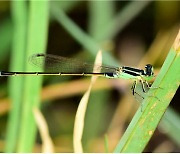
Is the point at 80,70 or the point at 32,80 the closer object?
the point at 32,80

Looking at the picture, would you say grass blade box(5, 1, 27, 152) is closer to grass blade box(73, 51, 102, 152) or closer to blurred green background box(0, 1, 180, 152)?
blurred green background box(0, 1, 180, 152)

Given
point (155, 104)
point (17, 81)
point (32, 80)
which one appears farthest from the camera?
point (17, 81)

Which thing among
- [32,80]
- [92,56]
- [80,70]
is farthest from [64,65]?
[32,80]

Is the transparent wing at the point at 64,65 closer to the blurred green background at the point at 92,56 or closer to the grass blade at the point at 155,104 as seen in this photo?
the blurred green background at the point at 92,56

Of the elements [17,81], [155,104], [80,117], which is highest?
[155,104]

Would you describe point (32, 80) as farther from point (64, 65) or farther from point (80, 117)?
point (64, 65)

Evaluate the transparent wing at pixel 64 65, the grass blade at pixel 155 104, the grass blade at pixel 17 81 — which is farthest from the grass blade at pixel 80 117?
the transparent wing at pixel 64 65
